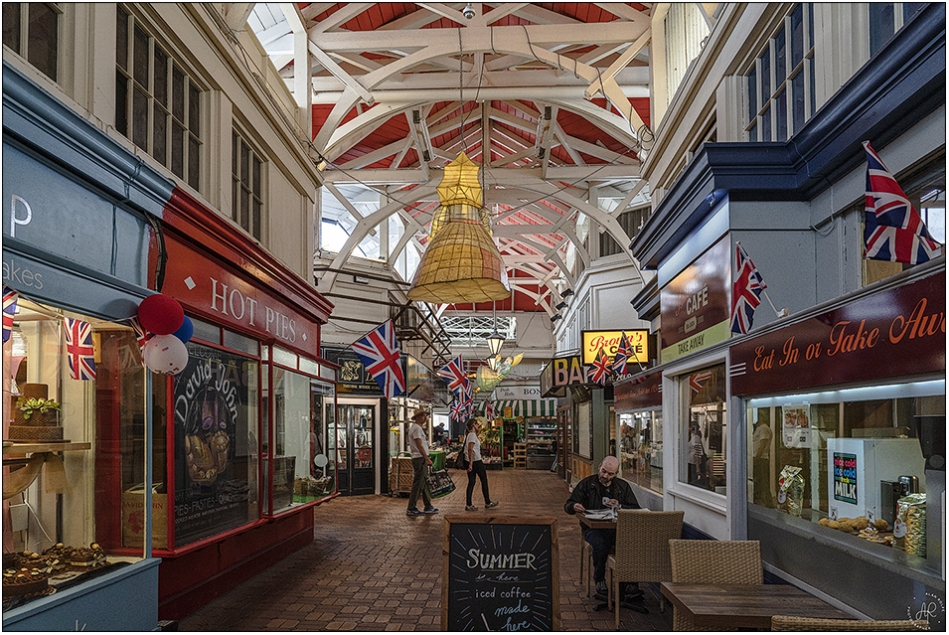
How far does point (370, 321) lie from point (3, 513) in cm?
1665

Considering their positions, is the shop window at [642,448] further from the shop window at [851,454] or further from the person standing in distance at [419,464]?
the person standing in distance at [419,464]

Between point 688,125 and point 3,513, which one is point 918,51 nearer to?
point 688,125

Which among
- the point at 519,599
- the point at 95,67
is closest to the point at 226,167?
the point at 95,67

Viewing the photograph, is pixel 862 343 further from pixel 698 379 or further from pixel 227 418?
Result: pixel 227 418

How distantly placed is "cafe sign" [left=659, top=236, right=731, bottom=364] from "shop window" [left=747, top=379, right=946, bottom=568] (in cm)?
126

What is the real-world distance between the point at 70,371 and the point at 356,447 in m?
13.9

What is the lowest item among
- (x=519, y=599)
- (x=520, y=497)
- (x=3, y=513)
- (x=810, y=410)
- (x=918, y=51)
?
(x=520, y=497)

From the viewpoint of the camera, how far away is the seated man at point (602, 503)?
24.2 ft

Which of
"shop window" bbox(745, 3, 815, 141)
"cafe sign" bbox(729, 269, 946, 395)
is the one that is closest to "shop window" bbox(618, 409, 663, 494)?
"shop window" bbox(745, 3, 815, 141)

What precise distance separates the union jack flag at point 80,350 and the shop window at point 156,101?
1.88 meters

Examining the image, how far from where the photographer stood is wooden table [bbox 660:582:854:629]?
4203 millimetres

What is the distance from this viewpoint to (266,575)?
8.86 meters

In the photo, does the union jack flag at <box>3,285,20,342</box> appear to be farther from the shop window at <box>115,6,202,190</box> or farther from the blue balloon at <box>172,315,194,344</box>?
the shop window at <box>115,6,202,190</box>

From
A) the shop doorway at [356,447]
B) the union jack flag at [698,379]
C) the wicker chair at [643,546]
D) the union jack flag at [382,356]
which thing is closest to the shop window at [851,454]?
the wicker chair at [643,546]
